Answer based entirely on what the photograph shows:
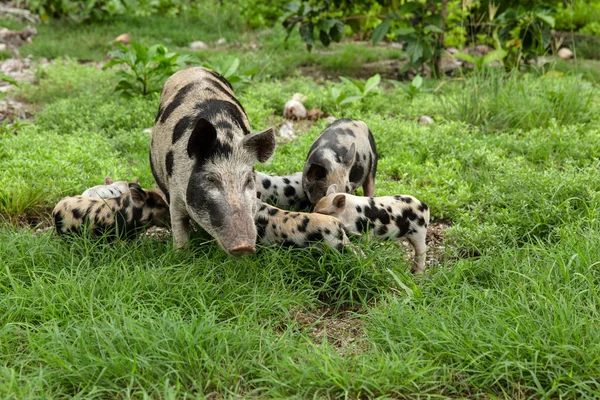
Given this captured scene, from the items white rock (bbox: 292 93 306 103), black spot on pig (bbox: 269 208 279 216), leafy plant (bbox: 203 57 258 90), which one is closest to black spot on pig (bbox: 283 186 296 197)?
black spot on pig (bbox: 269 208 279 216)

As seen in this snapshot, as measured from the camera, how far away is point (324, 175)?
562 centimetres

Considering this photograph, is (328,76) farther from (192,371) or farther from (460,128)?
(192,371)

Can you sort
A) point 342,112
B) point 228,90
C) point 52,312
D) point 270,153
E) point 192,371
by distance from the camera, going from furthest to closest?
point 342,112 → point 228,90 → point 270,153 → point 52,312 → point 192,371

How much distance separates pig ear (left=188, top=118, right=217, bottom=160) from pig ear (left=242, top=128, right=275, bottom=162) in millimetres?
226

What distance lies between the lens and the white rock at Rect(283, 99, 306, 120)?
324 inches

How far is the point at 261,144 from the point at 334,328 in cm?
127

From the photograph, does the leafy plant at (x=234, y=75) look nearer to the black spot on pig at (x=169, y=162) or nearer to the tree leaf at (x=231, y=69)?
the tree leaf at (x=231, y=69)

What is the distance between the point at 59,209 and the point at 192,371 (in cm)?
215

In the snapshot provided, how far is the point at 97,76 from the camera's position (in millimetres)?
9156

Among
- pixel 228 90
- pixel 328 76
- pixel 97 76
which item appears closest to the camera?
pixel 228 90

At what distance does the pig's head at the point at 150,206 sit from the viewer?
5.07m

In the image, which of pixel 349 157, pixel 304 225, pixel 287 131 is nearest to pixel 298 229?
pixel 304 225

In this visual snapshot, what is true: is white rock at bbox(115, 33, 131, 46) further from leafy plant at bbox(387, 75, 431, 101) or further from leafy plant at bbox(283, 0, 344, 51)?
leafy plant at bbox(387, 75, 431, 101)

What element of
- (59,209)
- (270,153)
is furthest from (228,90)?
(59,209)
